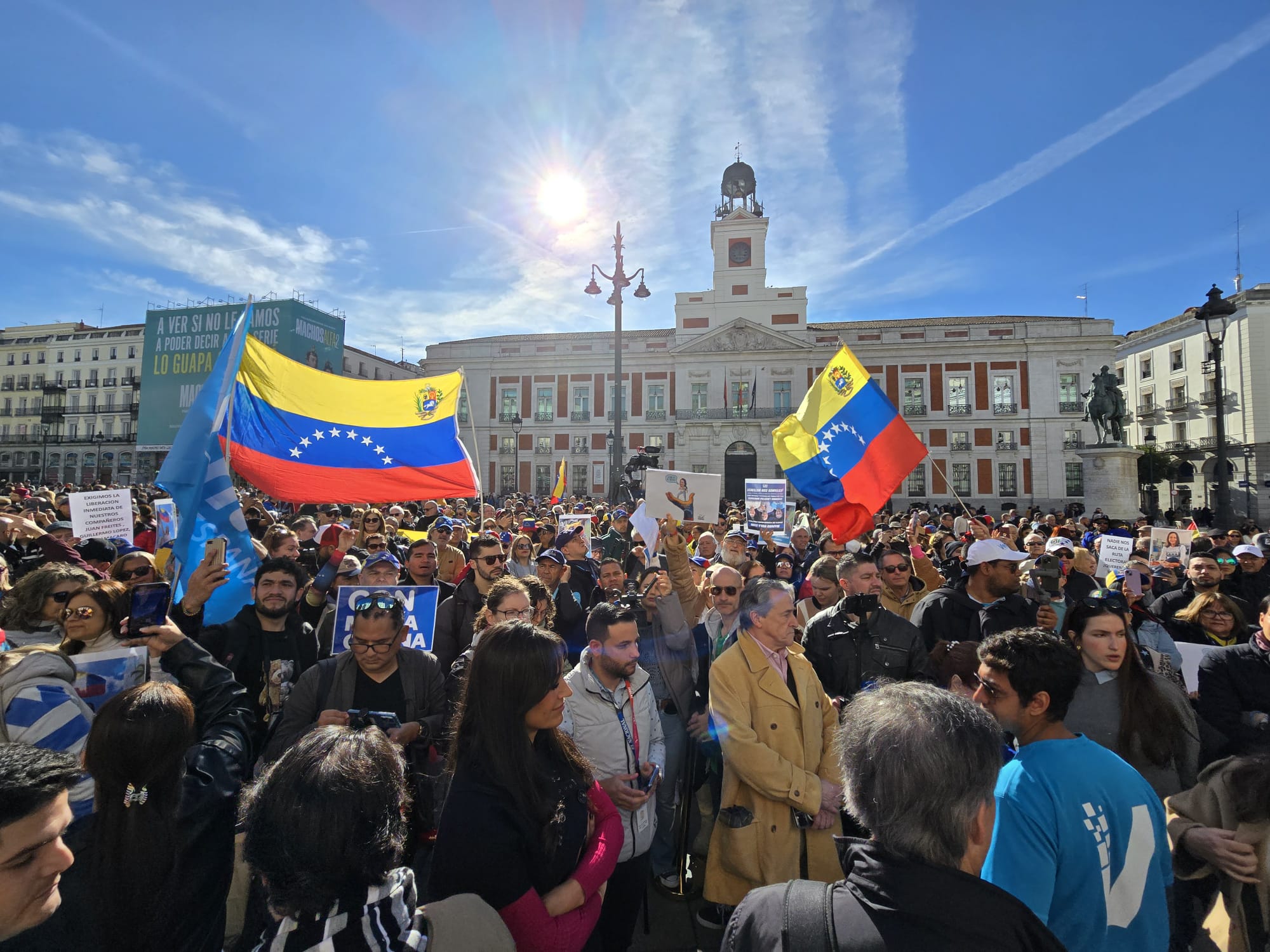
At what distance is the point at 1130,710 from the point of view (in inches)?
111

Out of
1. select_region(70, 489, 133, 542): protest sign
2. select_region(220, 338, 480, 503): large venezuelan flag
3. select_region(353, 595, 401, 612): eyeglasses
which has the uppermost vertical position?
select_region(220, 338, 480, 503): large venezuelan flag

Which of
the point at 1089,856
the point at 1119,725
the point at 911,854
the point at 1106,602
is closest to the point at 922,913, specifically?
the point at 911,854

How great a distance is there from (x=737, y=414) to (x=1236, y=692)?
130 ft

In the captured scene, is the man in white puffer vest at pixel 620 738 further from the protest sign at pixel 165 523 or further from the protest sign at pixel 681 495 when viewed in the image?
the protest sign at pixel 165 523

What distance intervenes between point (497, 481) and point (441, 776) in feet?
143

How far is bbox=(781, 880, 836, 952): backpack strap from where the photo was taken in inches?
51.7

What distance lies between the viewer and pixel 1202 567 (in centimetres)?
517

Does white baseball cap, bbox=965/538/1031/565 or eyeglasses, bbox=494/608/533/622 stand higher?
white baseball cap, bbox=965/538/1031/565

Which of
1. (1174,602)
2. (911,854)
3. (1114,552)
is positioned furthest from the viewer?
(1114,552)

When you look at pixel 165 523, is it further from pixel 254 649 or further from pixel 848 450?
pixel 848 450

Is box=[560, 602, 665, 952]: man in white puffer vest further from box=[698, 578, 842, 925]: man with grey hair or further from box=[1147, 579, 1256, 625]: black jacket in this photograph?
box=[1147, 579, 1256, 625]: black jacket

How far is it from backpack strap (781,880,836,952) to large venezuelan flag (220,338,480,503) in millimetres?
5141

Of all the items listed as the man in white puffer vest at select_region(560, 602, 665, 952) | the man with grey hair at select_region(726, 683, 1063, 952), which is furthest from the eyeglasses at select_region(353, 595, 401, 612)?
the man with grey hair at select_region(726, 683, 1063, 952)

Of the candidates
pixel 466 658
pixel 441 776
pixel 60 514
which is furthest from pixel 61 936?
pixel 60 514
